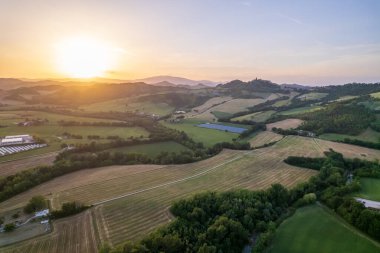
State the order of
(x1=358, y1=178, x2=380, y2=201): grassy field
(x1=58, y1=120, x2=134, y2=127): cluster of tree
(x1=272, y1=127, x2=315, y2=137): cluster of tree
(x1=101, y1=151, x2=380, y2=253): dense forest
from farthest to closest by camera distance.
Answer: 1. (x1=58, y1=120, x2=134, y2=127): cluster of tree
2. (x1=272, y1=127, x2=315, y2=137): cluster of tree
3. (x1=358, y1=178, x2=380, y2=201): grassy field
4. (x1=101, y1=151, x2=380, y2=253): dense forest

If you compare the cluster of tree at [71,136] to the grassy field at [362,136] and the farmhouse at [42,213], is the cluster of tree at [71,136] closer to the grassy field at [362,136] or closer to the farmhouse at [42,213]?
the farmhouse at [42,213]

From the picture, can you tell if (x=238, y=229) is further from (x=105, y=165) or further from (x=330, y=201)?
(x=105, y=165)

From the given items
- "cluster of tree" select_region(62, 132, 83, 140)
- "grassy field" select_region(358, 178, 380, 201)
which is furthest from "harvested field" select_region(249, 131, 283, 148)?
"cluster of tree" select_region(62, 132, 83, 140)

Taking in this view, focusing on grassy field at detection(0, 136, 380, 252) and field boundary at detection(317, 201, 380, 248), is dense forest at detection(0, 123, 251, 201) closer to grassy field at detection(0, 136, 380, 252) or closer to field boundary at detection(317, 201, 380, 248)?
grassy field at detection(0, 136, 380, 252)

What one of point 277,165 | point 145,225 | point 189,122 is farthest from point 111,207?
point 189,122

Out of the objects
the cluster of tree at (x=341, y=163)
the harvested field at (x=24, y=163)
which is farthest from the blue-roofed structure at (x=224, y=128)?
the harvested field at (x=24, y=163)

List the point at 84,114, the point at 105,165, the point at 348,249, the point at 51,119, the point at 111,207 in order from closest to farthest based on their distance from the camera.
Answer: the point at 348,249
the point at 111,207
the point at 105,165
the point at 51,119
the point at 84,114

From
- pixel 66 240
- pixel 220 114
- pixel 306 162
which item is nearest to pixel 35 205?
pixel 66 240
